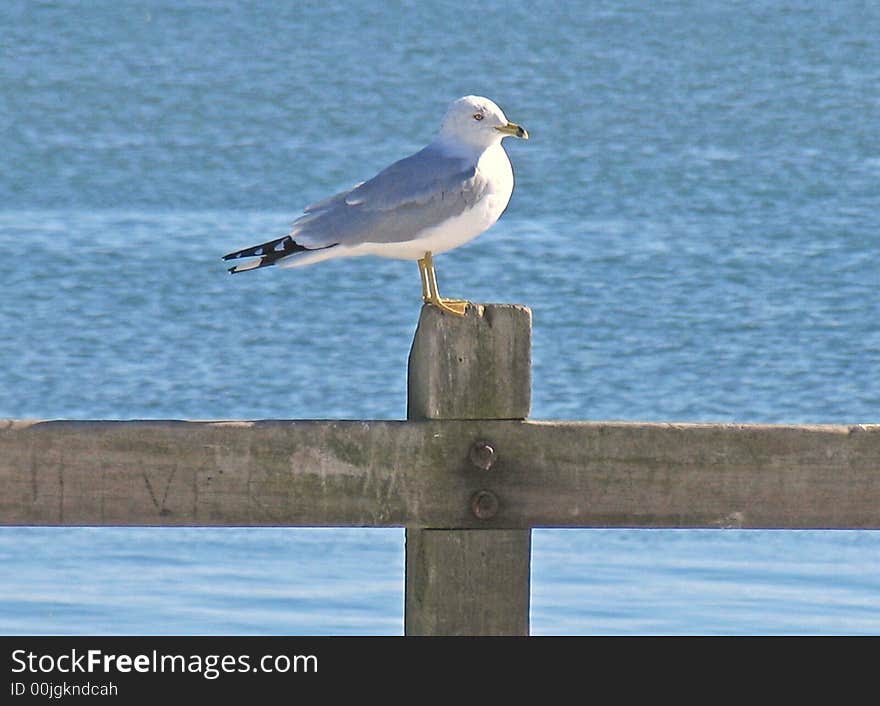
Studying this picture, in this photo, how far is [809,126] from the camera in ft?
70.9

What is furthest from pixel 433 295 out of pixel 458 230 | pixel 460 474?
pixel 460 474

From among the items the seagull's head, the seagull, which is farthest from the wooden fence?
the seagull's head

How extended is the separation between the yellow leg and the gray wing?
80mm

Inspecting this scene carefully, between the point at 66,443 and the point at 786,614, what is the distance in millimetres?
3662

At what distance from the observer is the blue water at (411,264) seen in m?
7.03

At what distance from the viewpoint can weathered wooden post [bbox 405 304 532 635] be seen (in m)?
3.41

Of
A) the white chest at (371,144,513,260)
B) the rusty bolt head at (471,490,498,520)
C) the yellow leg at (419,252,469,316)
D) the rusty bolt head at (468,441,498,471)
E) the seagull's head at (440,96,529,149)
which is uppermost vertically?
the seagull's head at (440,96,529,149)

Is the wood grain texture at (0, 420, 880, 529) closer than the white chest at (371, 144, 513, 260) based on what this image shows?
Yes

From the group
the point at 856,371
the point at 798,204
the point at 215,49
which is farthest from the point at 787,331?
the point at 215,49

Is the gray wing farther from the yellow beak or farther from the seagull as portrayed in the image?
the yellow beak

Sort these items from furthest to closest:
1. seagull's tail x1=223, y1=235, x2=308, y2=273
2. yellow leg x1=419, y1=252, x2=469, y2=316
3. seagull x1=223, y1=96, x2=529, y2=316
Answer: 1. seagull x1=223, y1=96, x2=529, y2=316
2. seagull's tail x1=223, y1=235, x2=308, y2=273
3. yellow leg x1=419, y1=252, x2=469, y2=316

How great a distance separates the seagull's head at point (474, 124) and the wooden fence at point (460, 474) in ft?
3.80

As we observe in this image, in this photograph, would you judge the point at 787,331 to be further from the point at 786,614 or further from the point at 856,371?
the point at 786,614

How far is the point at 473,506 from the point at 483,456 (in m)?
0.09
